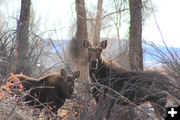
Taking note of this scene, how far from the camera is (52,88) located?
7.45 m

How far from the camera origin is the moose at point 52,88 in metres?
7.27

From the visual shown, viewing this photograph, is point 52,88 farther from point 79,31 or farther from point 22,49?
point 79,31

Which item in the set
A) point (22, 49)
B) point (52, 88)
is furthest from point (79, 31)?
point (52, 88)

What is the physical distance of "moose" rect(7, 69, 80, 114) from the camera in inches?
286

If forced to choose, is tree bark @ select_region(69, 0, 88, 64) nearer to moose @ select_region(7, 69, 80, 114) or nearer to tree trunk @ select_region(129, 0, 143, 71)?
tree trunk @ select_region(129, 0, 143, 71)

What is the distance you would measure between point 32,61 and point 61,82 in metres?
4.31

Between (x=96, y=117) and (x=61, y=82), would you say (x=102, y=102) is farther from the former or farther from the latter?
(x=61, y=82)

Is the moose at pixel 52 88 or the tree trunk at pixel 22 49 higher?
the tree trunk at pixel 22 49

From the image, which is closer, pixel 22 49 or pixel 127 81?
pixel 127 81

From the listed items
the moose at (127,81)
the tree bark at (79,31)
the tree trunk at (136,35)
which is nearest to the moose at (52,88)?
the moose at (127,81)

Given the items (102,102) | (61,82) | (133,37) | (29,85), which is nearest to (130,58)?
(133,37)

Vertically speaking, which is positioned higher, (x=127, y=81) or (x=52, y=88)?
(x=127, y=81)

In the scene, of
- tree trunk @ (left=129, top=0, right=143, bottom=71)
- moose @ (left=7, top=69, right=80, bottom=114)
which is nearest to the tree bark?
tree trunk @ (left=129, top=0, right=143, bottom=71)

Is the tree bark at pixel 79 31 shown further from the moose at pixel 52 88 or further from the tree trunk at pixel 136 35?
the moose at pixel 52 88
